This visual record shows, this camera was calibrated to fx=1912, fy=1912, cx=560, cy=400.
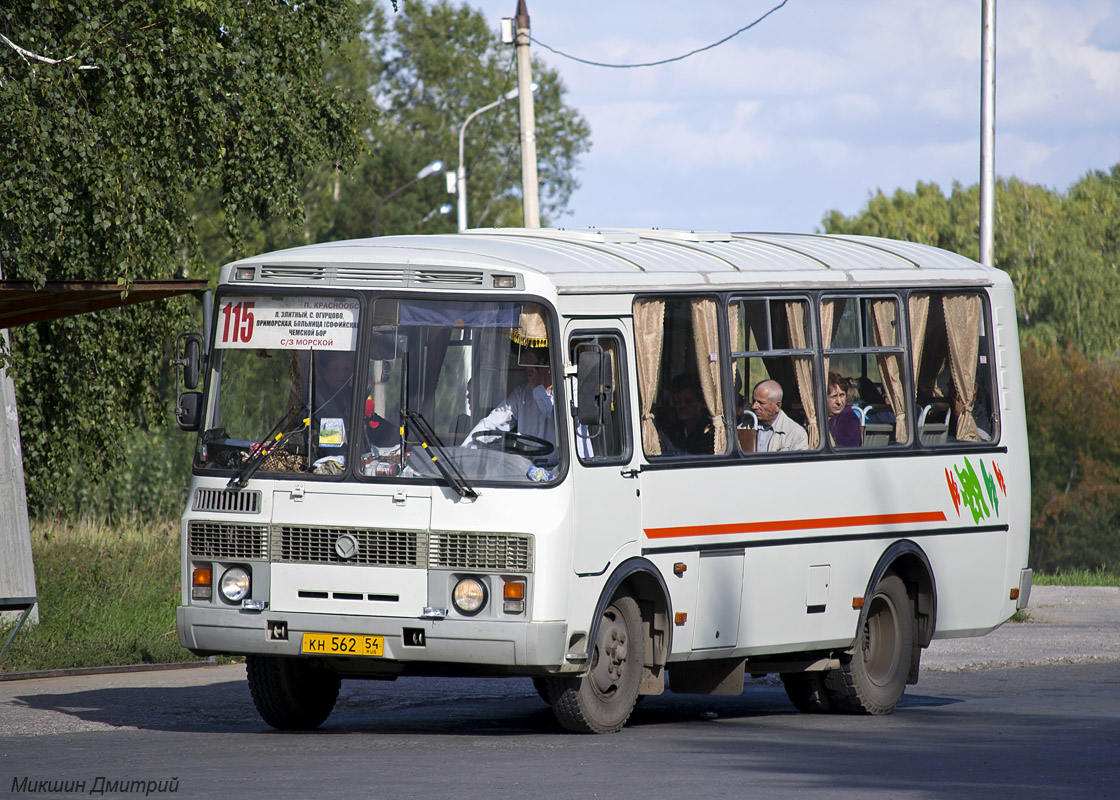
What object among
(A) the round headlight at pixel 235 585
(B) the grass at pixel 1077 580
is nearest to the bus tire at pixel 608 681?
(A) the round headlight at pixel 235 585

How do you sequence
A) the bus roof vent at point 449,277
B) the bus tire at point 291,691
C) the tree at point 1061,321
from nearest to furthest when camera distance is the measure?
1. the bus roof vent at point 449,277
2. the bus tire at point 291,691
3. the tree at point 1061,321

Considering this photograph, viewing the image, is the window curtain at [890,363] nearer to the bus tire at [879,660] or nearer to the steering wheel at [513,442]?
the bus tire at [879,660]

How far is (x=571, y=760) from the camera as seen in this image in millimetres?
10086

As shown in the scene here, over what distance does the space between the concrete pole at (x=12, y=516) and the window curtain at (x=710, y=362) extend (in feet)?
24.3

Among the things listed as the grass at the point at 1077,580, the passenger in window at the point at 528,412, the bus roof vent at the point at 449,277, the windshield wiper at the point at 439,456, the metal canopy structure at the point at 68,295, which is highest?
the metal canopy structure at the point at 68,295

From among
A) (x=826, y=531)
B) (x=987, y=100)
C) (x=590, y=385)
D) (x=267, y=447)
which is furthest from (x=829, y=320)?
(x=987, y=100)

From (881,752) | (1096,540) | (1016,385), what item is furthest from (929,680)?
(1096,540)

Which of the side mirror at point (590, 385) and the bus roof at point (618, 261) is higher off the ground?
the bus roof at point (618, 261)

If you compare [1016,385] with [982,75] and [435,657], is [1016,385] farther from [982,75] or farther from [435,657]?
[982,75]

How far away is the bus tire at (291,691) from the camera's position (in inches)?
457

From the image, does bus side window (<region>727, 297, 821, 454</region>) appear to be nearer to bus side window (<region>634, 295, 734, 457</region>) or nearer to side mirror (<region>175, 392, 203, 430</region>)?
bus side window (<region>634, 295, 734, 457</region>)

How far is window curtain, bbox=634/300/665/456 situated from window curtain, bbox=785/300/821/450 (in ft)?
4.20

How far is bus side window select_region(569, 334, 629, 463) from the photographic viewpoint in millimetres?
10922

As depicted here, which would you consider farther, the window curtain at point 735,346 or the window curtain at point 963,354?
the window curtain at point 963,354
